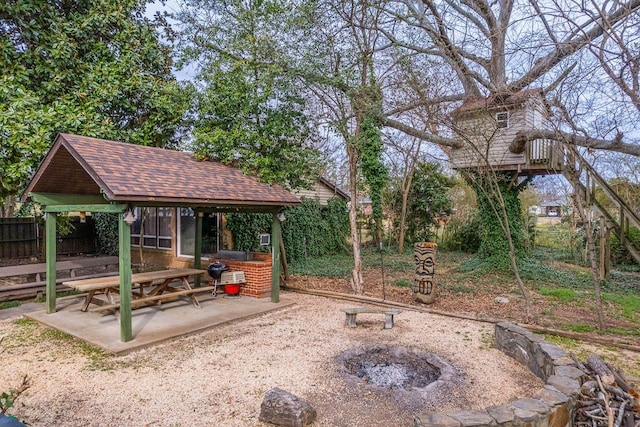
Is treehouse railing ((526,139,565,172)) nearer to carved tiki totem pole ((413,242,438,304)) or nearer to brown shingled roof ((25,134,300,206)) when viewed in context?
carved tiki totem pole ((413,242,438,304))

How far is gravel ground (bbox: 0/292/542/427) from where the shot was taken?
3.69 metres

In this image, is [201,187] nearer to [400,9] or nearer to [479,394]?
[479,394]

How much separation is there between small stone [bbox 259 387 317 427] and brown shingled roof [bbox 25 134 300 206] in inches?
133

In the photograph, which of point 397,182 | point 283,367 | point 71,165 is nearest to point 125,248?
point 71,165

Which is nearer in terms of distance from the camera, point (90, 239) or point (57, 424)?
point (57, 424)

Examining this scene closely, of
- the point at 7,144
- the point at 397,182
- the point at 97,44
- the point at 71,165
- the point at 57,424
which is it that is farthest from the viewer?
the point at 397,182

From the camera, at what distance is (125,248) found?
5.48 meters

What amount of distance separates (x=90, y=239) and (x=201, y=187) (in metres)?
11.5

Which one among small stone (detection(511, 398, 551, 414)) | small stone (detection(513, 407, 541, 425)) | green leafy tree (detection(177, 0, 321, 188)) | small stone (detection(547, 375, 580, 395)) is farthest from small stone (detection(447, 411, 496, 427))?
green leafy tree (detection(177, 0, 321, 188))

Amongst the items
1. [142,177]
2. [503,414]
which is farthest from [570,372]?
[142,177]

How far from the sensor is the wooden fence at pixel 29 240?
13242 millimetres

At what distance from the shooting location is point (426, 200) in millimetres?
17625

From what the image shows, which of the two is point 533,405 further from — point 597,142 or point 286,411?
point 597,142

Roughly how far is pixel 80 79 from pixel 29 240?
25.7ft
